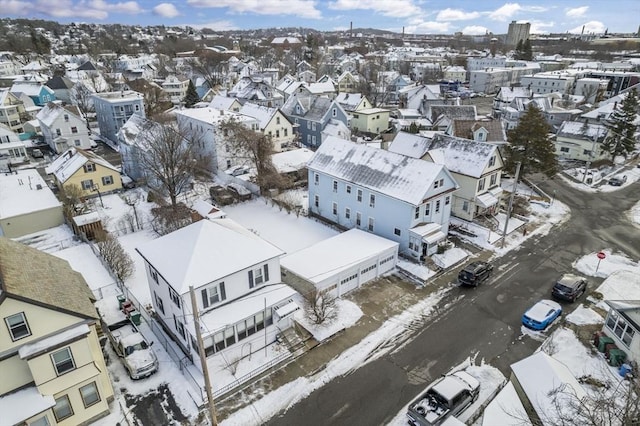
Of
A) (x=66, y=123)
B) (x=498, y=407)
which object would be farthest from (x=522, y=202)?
(x=66, y=123)

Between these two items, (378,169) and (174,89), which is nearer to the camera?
(378,169)

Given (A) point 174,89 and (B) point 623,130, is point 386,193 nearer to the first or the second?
(B) point 623,130

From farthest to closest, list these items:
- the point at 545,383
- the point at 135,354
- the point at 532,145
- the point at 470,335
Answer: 1. the point at 532,145
2. the point at 470,335
3. the point at 135,354
4. the point at 545,383

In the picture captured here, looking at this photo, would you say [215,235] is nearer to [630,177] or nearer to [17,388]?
[17,388]

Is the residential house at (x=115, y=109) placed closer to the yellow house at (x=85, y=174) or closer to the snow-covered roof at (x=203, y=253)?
the yellow house at (x=85, y=174)

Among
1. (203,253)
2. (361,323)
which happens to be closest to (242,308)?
(203,253)
